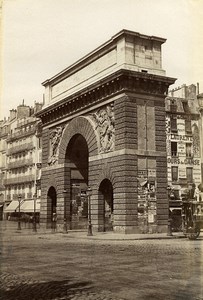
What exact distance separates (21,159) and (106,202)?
3557 centimetres

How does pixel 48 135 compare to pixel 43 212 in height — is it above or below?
above

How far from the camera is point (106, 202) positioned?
A: 29.5 metres

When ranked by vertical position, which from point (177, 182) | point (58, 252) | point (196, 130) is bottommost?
point (58, 252)

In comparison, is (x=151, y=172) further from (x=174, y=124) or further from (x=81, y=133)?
(x=174, y=124)

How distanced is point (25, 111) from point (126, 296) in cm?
6189

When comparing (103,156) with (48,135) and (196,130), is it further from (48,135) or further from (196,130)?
(196,130)

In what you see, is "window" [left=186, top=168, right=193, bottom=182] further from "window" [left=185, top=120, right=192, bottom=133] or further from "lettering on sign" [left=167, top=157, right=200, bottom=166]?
"window" [left=185, top=120, right=192, bottom=133]

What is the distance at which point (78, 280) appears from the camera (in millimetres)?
10188

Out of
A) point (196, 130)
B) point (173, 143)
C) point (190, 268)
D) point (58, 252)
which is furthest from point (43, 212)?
point (190, 268)

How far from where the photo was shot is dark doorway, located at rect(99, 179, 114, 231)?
95.8 ft

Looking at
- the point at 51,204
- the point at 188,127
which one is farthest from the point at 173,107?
the point at 51,204

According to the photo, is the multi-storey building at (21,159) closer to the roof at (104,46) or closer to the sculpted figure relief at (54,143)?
the sculpted figure relief at (54,143)

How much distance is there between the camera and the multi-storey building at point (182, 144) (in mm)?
41406

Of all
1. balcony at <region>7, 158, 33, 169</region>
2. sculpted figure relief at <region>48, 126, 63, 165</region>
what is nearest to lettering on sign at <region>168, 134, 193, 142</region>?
sculpted figure relief at <region>48, 126, 63, 165</region>
